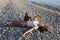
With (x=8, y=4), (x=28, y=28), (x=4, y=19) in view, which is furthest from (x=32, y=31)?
(x=8, y=4)

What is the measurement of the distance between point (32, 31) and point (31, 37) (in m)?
0.85

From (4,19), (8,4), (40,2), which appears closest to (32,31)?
(4,19)

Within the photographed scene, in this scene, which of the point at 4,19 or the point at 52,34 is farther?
the point at 4,19

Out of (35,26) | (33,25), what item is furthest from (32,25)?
(35,26)

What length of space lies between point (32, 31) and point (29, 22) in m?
0.76

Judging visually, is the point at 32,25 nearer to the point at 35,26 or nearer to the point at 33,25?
the point at 33,25

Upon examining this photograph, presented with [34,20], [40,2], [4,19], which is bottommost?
[40,2]

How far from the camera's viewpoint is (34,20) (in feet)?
46.7

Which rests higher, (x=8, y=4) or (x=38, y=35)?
(x=38, y=35)

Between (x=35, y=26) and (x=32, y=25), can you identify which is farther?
(x=32, y=25)

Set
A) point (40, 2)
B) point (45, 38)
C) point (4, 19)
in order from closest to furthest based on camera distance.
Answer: point (45, 38)
point (4, 19)
point (40, 2)

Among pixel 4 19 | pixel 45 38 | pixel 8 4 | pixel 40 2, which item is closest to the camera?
pixel 45 38

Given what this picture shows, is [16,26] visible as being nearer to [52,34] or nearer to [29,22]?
[29,22]

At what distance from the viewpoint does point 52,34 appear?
13.2 m
